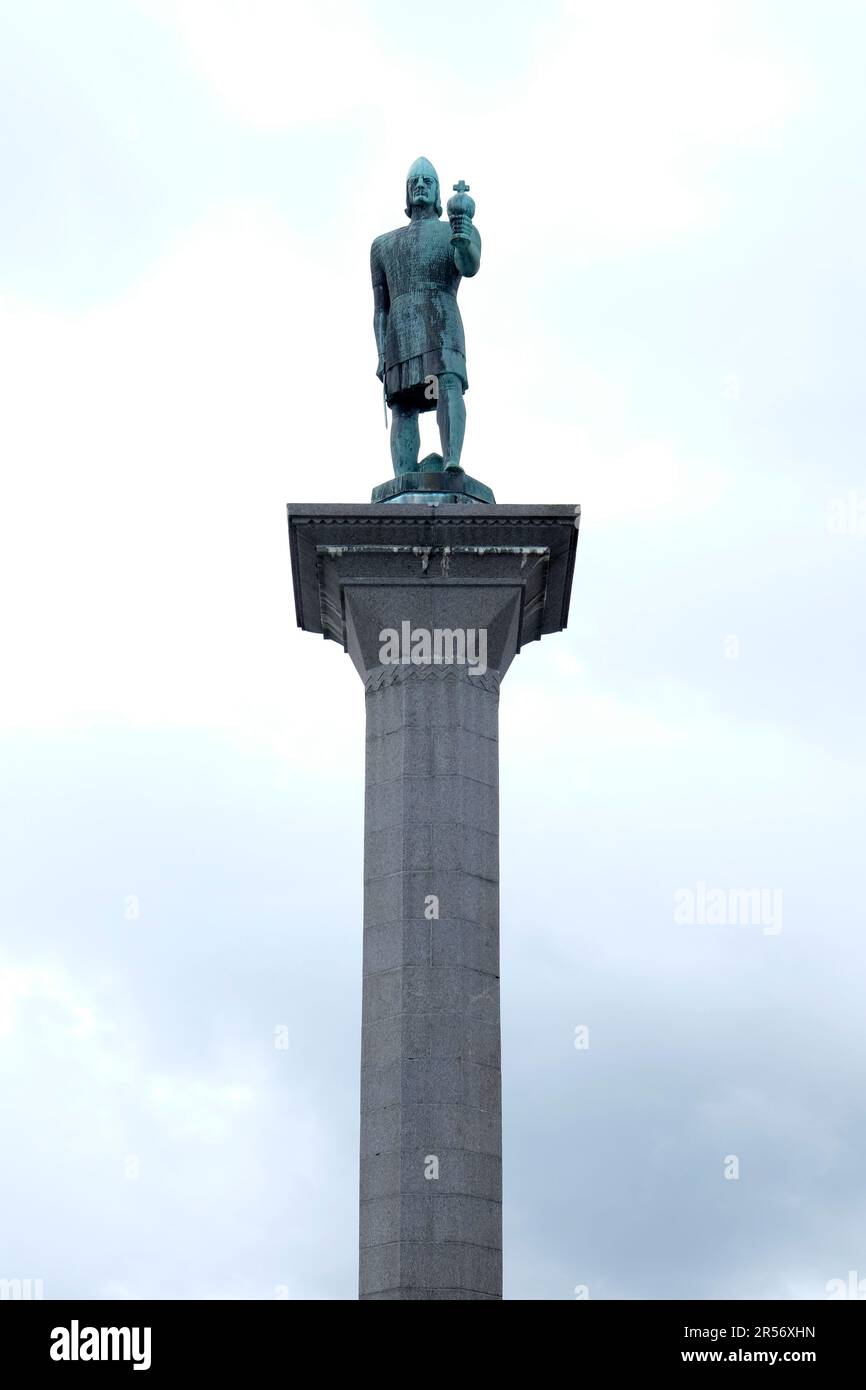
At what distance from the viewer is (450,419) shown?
28.5 meters

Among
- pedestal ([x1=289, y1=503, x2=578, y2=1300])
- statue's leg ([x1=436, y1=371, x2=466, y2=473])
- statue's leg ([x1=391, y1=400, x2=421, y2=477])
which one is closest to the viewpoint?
pedestal ([x1=289, y1=503, x2=578, y2=1300])

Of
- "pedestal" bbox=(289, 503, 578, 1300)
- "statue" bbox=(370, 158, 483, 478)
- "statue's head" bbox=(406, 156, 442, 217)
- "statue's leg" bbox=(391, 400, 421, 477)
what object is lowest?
"pedestal" bbox=(289, 503, 578, 1300)

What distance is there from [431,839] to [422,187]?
9283 millimetres

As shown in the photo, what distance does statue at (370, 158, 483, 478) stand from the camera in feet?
93.4

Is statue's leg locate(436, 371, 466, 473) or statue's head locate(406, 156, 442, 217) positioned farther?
statue's head locate(406, 156, 442, 217)

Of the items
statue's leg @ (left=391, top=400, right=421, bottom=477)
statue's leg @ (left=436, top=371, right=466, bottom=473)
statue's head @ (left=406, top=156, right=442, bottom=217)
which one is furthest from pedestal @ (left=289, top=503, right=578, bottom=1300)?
statue's head @ (left=406, top=156, right=442, bottom=217)

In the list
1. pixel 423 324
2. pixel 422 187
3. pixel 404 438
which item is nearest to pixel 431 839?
pixel 404 438

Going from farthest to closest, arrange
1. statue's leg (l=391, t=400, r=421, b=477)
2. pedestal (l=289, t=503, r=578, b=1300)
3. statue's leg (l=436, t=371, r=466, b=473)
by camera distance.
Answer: statue's leg (l=391, t=400, r=421, b=477)
statue's leg (l=436, t=371, r=466, b=473)
pedestal (l=289, t=503, r=578, b=1300)

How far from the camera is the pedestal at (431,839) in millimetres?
24812

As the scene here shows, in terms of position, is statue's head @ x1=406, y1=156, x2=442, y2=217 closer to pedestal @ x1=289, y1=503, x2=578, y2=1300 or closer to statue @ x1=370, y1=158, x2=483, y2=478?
statue @ x1=370, y1=158, x2=483, y2=478

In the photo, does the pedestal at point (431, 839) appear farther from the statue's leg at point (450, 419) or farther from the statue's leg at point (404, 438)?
the statue's leg at point (404, 438)

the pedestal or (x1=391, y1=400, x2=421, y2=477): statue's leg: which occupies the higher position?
(x1=391, y1=400, x2=421, y2=477): statue's leg

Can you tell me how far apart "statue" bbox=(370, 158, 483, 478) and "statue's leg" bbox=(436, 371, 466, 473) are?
1cm
